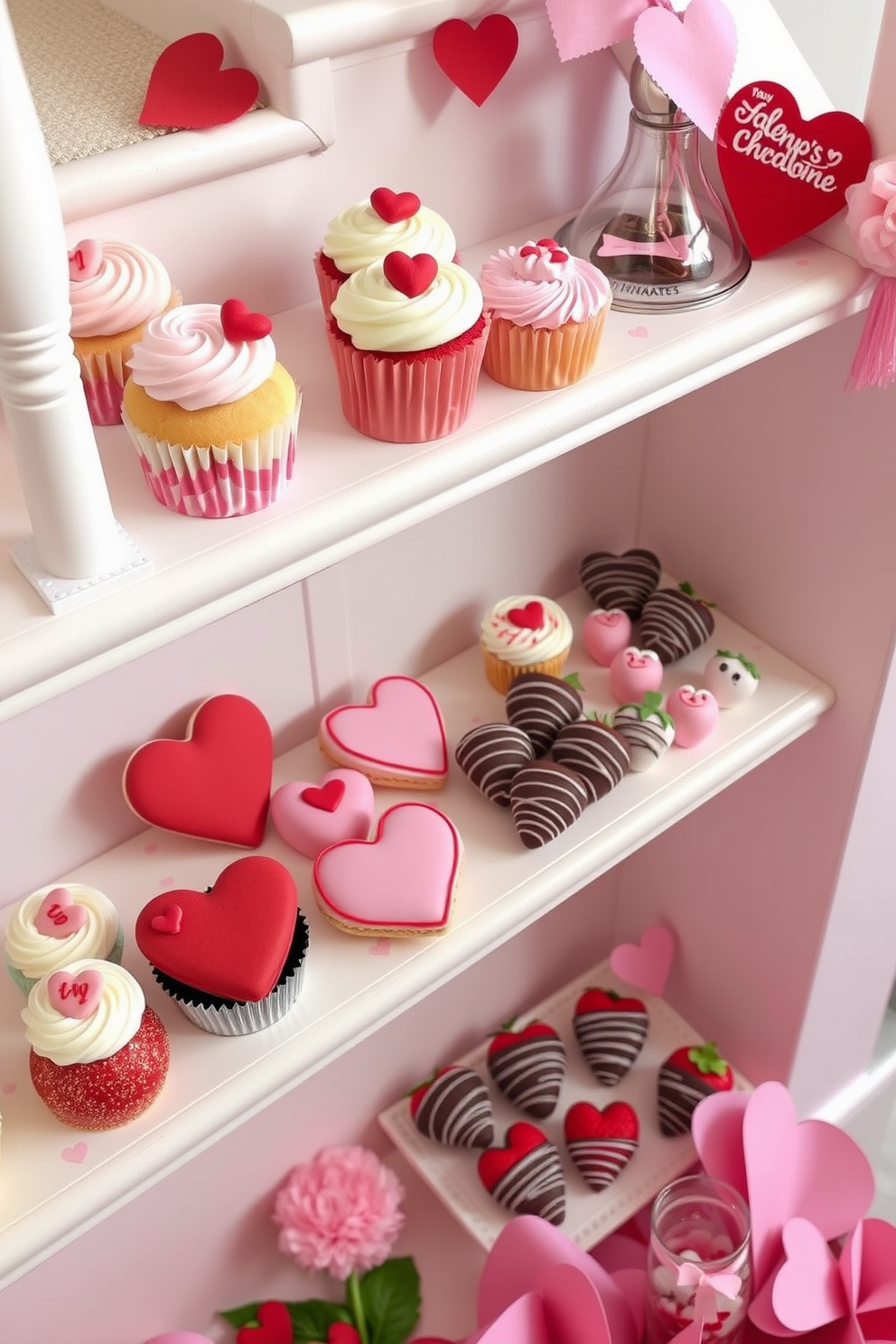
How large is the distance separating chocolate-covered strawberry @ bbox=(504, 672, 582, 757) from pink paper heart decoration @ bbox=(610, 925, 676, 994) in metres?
0.53

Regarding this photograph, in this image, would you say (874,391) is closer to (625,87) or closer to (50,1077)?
(625,87)

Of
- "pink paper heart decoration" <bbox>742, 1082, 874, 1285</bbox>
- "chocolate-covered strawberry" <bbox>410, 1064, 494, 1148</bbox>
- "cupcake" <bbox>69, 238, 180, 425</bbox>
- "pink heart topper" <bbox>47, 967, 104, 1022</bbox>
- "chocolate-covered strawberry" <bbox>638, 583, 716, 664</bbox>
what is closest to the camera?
"cupcake" <bbox>69, 238, 180, 425</bbox>

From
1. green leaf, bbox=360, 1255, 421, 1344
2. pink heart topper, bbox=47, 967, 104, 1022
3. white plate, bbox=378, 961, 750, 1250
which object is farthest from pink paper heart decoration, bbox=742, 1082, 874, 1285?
pink heart topper, bbox=47, 967, 104, 1022

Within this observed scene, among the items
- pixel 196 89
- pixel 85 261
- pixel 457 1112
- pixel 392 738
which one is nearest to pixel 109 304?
pixel 85 261

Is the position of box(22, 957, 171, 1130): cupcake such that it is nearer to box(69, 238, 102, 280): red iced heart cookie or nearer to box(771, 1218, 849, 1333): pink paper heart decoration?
box(69, 238, 102, 280): red iced heart cookie

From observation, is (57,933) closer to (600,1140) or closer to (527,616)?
(527,616)

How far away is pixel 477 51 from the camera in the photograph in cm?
84

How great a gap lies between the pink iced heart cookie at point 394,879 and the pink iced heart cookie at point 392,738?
7 cm

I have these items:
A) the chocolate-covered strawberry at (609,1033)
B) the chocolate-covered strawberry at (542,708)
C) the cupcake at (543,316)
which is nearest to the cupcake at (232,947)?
the chocolate-covered strawberry at (542,708)

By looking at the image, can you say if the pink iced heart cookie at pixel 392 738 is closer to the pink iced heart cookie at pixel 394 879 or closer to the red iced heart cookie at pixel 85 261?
the pink iced heart cookie at pixel 394 879

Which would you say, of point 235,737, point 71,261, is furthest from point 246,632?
point 71,261

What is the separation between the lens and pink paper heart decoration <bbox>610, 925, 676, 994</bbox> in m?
1.54

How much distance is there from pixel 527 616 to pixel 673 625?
144 mm

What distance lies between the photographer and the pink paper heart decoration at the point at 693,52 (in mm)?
807
